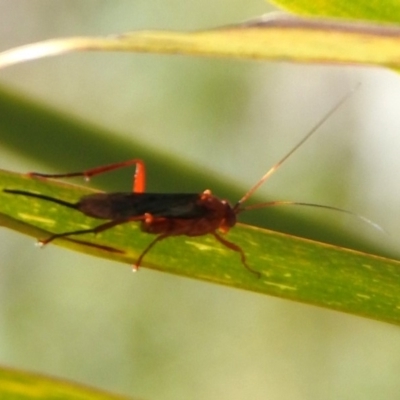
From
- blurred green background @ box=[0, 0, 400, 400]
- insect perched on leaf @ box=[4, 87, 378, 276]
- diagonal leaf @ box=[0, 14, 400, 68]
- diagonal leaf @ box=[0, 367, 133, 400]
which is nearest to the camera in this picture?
diagonal leaf @ box=[0, 14, 400, 68]

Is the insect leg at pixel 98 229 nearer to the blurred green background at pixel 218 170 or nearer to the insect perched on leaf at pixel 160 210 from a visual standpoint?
the insect perched on leaf at pixel 160 210

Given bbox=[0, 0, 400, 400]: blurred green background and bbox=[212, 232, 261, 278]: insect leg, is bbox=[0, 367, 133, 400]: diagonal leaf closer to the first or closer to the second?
bbox=[212, 232, 261, 278]: insect leg

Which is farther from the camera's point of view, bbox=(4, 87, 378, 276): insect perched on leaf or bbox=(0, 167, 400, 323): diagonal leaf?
bbox=(4, 87, 378, 276): insect perched on leaf

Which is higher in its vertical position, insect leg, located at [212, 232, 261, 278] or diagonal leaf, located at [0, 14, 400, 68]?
diagonal leaf, located at [0, 14, 400, 68]

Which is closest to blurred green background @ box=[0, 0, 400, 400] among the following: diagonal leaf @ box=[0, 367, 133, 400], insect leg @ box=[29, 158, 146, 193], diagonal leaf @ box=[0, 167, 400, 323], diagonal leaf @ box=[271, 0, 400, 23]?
insect leg @ box=[29, 158, 146, 193]

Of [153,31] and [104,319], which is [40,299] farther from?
[153,31]

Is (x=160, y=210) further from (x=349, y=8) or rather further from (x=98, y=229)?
(x=349, y=8)
